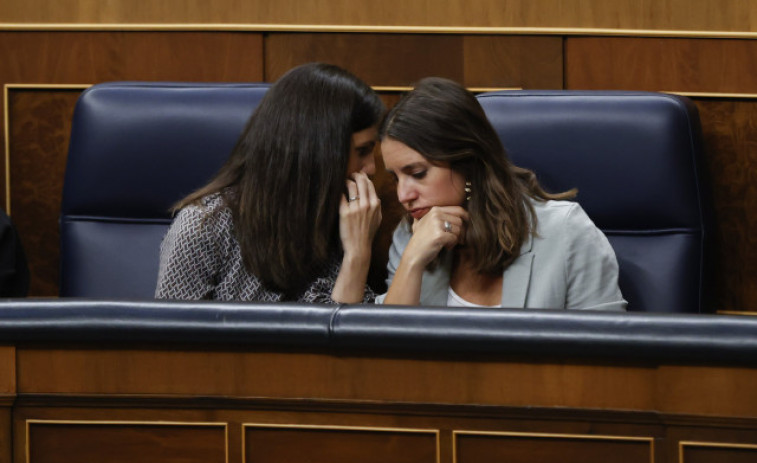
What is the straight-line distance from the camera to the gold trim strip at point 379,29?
162 cm

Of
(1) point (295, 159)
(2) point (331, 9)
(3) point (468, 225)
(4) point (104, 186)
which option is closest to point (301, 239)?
(1) point (295, 159)

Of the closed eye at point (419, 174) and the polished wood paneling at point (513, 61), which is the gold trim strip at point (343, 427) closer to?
the closed eye at point (419, 174)

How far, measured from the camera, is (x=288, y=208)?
1.40m

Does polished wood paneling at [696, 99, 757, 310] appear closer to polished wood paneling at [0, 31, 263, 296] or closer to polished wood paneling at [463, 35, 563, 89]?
polished wood paneling at [463, 35, 563, 89]

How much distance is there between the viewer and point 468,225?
1.37 meters

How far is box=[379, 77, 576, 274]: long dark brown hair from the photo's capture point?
52.8 inches

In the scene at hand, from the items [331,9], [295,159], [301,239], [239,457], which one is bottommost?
[239,457]

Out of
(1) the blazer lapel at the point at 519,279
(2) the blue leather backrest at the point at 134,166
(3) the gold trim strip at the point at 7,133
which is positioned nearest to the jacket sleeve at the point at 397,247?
(1) the blazer lapel at the point at 519,279

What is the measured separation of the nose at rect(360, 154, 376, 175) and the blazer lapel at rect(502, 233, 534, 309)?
0.25 m

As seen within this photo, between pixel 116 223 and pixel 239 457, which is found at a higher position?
pixel 116 223

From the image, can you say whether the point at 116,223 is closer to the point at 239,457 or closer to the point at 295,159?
the point at 295,159

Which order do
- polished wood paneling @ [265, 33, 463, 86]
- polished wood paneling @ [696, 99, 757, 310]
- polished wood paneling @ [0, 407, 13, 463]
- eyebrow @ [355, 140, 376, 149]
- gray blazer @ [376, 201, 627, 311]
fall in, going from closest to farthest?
polished wood paneling @ [0, 407, 13, 463], gray blazer @ [376, 201, 627, 311], eyebrow @ [355, 140, 376, 149], polished wood paneling @ [696, 99, 757, 310], polished wood paneling @ [265, 33, 463, 86]

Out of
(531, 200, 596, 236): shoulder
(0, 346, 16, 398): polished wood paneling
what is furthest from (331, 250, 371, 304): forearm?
(0, 346, 16, 398): polished wood paneling

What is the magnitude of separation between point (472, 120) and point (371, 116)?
0.16 m
